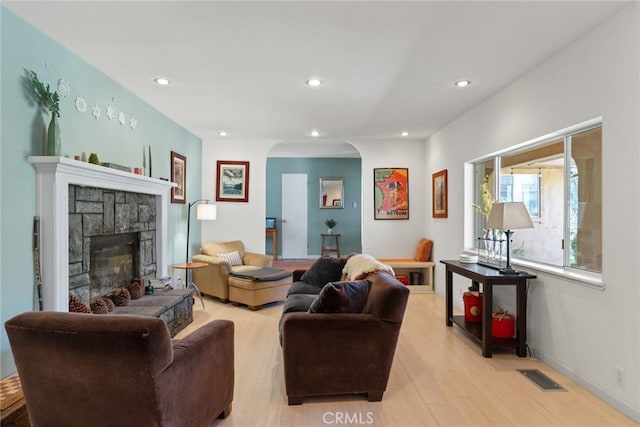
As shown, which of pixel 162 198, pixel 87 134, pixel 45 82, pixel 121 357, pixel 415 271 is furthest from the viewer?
pixel 415 271

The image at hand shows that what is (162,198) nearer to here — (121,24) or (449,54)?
(121,24)

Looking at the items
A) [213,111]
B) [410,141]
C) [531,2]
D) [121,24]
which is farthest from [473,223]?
[121,24]

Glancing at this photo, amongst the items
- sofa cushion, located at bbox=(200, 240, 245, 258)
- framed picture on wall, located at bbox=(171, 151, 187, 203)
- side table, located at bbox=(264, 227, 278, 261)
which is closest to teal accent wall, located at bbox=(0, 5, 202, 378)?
framed picture on wall, located at bbox=(171, 151, 187, 203)

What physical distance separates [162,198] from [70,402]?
10.1ft

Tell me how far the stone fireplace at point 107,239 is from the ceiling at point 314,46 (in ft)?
3.83

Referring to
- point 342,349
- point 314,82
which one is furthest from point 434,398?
point 314,82

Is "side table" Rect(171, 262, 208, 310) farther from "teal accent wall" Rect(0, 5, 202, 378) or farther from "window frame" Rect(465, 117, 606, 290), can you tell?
"window frame" Rect(465, 117, 606, 290)

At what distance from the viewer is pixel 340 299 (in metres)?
2.49

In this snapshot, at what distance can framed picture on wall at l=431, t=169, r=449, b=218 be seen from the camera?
5414 mm

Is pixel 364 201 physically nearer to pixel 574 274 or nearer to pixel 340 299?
pixel 574 274

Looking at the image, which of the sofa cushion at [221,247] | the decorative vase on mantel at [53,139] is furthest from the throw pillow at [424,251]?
the decorative vase on mantel at [53,139]

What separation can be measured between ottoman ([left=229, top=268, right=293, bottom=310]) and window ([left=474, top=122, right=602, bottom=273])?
2.70 metres

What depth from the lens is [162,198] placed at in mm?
4445

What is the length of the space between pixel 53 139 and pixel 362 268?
8.49 feet
